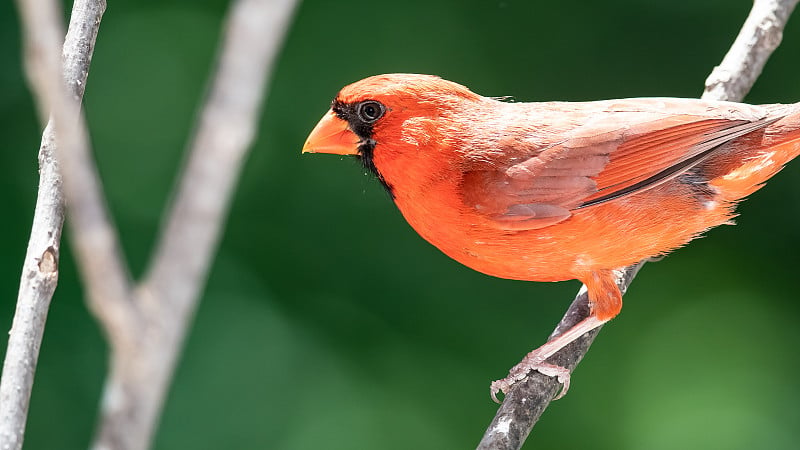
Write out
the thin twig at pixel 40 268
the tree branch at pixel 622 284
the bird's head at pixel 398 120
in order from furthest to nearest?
the bird's head at pixel 398 120, the tree branch at pixel 622 284, the thin twig at pixel 40 268

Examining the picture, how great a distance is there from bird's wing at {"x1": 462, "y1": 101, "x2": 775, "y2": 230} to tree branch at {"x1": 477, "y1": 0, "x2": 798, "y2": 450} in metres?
0.42

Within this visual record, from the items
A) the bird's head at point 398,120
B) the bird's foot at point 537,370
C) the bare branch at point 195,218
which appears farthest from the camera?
the bird's foot at point 537,370

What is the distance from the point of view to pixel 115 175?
4.23m

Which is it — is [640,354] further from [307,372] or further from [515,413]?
[515,413]

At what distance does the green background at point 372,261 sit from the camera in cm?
385

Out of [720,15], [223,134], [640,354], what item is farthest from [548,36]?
[223,134]

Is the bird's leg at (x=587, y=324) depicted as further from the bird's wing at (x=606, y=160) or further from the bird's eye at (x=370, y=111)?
the bird's eye at (x=370, y=111)

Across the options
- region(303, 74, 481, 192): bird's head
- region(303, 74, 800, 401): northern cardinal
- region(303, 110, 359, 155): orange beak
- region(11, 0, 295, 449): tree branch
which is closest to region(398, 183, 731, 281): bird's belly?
region(303, 74, 800, 401): northern cardinal

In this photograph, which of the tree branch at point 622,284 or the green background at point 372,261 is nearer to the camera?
the tree branch at point 622,284

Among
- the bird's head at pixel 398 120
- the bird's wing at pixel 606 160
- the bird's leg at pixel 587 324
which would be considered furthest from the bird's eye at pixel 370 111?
the bird's leg at pixel 587 324

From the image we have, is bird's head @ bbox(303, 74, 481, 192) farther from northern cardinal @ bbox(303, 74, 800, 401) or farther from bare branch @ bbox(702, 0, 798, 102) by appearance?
bare branch @ bbox(702, 0, 798, 102)

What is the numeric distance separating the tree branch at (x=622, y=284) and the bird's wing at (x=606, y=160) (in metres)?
0.42

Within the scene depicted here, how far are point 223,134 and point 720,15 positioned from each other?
13.1 feet

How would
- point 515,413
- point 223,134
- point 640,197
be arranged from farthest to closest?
1. point 640,197
2. point 515,413
3. point 223,134
